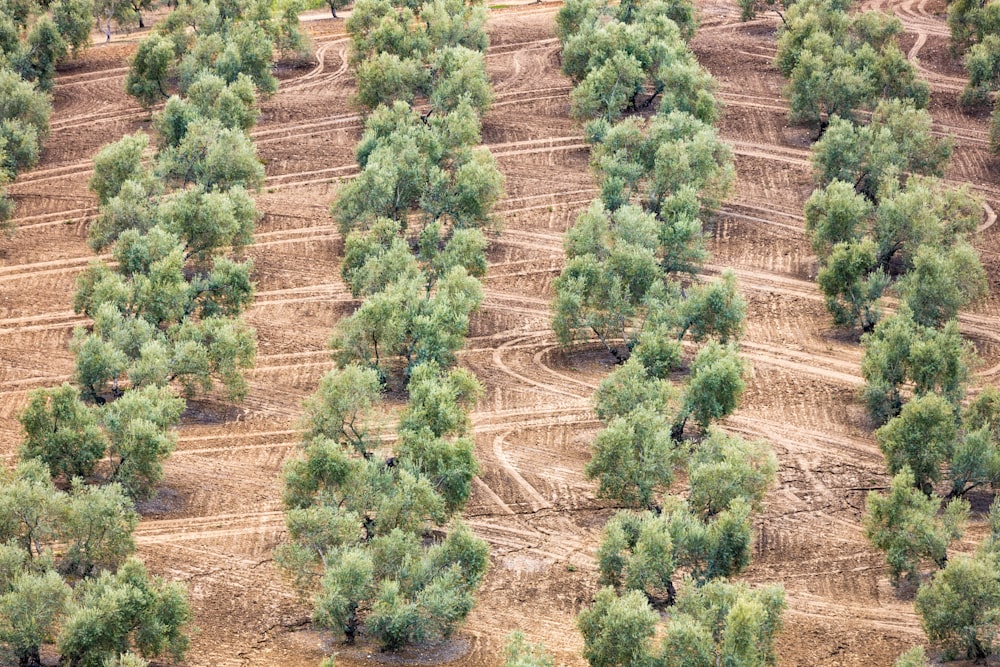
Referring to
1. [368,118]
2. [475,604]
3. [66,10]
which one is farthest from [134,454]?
[66,10]

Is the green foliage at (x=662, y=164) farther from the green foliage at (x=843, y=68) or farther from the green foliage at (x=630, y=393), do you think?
the green foliage at (x=630, y=393)

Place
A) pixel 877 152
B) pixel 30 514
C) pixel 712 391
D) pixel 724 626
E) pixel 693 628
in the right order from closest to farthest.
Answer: pixel 693 628 → pixel 724 626 → pixel 30 514 → pixel 712 391 → pixel 877 152

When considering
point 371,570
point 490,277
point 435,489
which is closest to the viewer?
point 371,570

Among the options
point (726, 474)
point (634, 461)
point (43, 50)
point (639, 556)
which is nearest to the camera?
point (639, 556)

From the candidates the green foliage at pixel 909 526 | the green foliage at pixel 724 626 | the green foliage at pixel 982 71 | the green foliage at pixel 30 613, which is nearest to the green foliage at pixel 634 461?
the green foliage at pixel 909 526

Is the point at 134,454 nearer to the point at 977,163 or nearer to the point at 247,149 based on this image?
the point at 247,149

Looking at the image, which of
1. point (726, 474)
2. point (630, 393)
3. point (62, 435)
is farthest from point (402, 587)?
point (62, 435)

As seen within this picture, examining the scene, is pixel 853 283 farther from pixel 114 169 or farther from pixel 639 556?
pixel 114 169
